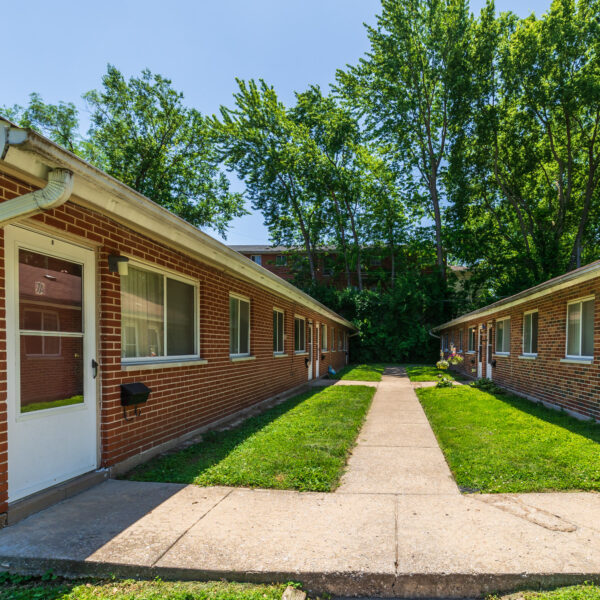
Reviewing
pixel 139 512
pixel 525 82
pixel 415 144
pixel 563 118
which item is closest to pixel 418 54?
pixel 415 144

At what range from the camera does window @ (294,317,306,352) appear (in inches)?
542

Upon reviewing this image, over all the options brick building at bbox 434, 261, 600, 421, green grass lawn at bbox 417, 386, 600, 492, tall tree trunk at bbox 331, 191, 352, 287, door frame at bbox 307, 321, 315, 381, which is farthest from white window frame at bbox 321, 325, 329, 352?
tall tree trunk at bbox 331, 191, 352, 287

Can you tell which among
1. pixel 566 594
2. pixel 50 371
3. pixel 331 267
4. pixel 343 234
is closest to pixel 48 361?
pixel 50 371

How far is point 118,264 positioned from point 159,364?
142cm

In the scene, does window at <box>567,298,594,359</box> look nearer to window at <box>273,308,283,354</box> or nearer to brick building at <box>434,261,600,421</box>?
brick building at <box>434,261,600,421</box>

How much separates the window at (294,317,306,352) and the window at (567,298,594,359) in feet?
24.6

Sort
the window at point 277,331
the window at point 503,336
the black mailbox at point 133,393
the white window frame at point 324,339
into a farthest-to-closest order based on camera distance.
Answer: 1. the white window frame at point 324,339
2. the window at point 503,336
3. the window at point 277,331
4. the black mailbox at point 133,393

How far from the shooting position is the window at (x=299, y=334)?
45.2ft

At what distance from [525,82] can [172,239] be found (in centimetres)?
2195

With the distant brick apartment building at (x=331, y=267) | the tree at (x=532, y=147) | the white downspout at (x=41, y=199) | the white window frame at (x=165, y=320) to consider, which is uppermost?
the tree at (x=532, y=147)

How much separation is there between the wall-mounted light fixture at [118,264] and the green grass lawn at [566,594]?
13.6ft

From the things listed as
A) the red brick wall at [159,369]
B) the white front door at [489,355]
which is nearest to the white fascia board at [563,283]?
the white front door at [489,355]

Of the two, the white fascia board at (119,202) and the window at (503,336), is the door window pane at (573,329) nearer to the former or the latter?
the window at (503,336)

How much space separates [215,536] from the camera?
317 cm
